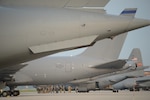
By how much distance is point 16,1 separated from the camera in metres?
7.36

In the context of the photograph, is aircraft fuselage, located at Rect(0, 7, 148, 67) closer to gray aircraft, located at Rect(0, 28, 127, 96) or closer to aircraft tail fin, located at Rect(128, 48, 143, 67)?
gray aircraft, located at Rect(0, 28, 127, 96)

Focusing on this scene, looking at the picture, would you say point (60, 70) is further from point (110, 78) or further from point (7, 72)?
point (110, 78)

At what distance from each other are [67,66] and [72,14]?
65.6 feet

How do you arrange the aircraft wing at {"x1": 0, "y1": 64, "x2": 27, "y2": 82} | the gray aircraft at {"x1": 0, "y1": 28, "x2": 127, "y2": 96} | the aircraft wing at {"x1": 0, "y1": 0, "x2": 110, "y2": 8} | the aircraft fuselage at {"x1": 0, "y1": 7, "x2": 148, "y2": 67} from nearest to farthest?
1. the aircraft fuselage at {"x1": 0, "y1": 7, "x2": 148, "y2": 67}
2. the aircraft wing at {"x1": 0, "y1": 0, "x2": 110, "y2": 8}
3. the aircraft wing at {"x1": 0, "y1": 64, "x2": 27, "y2": 82}
4. the gray aircraft at {"x1": 0, "y1": 28, "x2": 127, "y2": 96}

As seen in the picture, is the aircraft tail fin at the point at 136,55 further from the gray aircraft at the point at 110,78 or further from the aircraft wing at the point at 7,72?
the aircraft wing at the point at 7,72

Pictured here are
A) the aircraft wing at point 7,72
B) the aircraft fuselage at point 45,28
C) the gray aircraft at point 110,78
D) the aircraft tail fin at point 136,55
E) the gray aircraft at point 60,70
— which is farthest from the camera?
the aircraft tail fin at point 136,55

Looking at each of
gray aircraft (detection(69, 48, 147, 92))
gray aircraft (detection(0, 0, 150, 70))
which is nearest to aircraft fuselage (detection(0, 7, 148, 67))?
gray aircraft (detection(0, 0, 150, 70))

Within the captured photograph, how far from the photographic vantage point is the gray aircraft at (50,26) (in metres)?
6.82

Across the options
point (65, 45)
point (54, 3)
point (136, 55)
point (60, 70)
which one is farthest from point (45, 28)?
point (136, 55)

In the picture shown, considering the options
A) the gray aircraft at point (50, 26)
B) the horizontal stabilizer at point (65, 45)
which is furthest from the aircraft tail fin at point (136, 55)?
the horizontal stabilizer at point (65, 45)

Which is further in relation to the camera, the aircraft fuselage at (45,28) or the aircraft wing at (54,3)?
the aircraft wing at (54,3)

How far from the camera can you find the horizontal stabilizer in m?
6.90

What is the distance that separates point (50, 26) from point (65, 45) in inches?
23.2

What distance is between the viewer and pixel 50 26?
6926 mm
